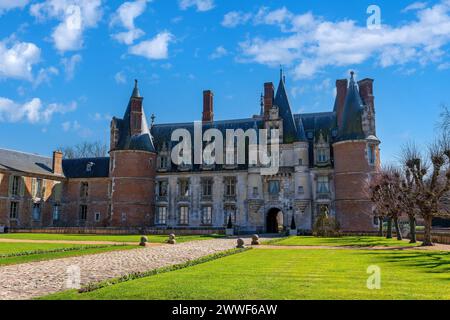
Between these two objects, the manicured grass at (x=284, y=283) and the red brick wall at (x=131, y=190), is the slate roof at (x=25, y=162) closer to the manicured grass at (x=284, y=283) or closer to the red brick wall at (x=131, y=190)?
the red brick wall at (x=131, y=190)

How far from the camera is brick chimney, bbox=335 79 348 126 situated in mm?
39628

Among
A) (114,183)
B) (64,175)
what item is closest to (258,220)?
(114,183)

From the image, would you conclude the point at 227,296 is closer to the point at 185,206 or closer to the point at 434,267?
the point at 434,267

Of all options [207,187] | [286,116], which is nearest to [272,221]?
[207,187]

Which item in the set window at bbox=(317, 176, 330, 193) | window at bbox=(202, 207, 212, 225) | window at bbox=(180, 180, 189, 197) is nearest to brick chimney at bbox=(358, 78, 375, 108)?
window at bbox=(317, 176, 330, 193)

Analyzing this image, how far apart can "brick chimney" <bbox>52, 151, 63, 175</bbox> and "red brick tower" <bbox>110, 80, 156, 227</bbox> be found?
24.1ft

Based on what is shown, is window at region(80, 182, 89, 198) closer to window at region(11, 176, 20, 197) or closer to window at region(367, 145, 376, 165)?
window at region(11, 176, 20, 197)

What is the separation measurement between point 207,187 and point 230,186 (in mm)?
2250

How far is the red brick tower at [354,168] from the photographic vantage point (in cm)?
3509

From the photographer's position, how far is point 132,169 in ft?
133

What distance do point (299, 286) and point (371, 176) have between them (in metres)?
28.4
